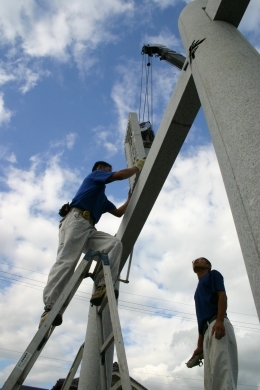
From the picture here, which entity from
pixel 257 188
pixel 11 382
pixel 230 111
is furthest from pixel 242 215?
pixel 11 382

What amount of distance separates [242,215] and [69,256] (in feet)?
6.87

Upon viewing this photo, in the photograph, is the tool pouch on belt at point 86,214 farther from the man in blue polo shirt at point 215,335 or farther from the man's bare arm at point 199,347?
the man's bare arm at point 199,347

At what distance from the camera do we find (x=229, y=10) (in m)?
3.10

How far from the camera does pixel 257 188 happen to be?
5.85 ft

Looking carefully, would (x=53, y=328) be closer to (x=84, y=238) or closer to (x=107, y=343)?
(x=107, y=343)

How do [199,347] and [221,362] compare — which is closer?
[221,362]

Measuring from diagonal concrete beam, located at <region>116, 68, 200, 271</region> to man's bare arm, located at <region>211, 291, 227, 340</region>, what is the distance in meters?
1.81

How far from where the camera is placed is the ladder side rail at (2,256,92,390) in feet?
7.68

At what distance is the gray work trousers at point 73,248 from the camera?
312 cm

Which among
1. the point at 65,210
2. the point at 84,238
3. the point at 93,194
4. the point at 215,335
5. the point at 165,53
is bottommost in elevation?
the point at 215,335

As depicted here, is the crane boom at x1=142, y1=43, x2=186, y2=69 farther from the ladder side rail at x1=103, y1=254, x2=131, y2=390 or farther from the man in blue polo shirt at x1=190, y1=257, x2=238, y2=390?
the ladder side rail at x1=103, y1=254, x2=131, y2=390

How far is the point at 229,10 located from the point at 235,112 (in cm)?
153

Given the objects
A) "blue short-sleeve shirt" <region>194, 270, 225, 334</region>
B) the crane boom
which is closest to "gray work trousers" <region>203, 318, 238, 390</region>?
"blue short-sleeve shirt" <region>194, 270, 225, 334</region>

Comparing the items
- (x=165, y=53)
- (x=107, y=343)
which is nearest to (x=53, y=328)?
(x=107, y=343)
